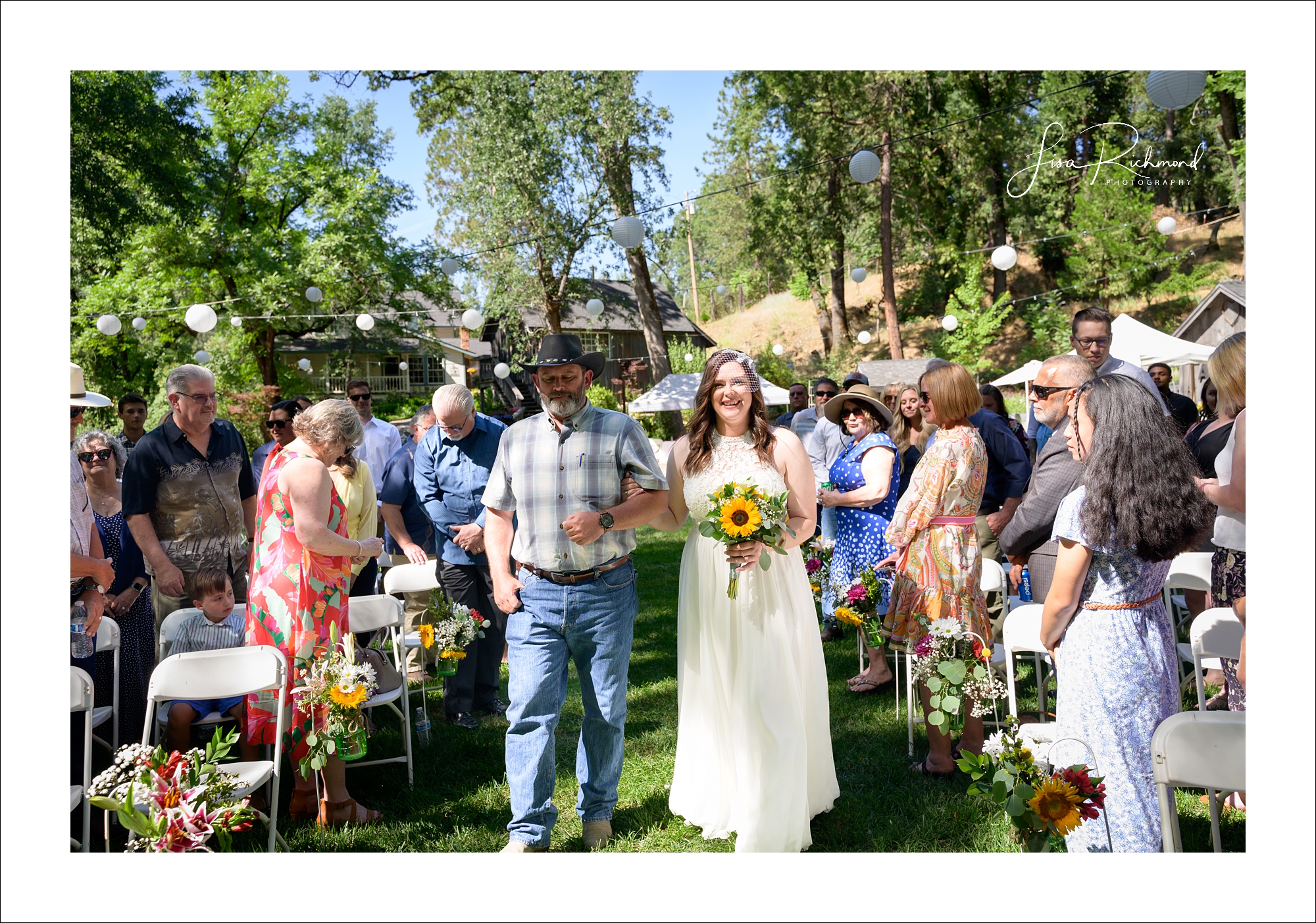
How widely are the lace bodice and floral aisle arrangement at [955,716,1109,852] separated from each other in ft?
4.02

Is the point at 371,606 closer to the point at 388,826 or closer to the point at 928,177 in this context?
the point at 388,826

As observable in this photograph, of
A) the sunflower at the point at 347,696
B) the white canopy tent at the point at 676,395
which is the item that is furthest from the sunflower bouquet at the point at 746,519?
the white canopy tent at the point at 676,395

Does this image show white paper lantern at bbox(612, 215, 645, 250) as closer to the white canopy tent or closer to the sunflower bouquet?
the white canopy tent

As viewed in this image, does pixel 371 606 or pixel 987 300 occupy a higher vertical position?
pixel 987 300

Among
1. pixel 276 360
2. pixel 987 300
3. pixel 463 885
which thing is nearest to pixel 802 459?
pixel 463 885

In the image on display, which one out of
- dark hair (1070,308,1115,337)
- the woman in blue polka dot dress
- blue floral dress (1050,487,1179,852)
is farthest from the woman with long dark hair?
dark hair (1070,308,1115,337)

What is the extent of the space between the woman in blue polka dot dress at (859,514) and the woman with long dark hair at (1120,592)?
214 cm

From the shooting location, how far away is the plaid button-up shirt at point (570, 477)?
3.31m

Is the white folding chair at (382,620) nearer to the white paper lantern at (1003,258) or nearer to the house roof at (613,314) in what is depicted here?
the white paper lantern at (1003,258)

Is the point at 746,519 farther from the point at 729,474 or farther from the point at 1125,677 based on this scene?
the point at 1125,677

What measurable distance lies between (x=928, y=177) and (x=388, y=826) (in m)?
34.0

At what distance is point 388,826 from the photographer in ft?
12.4
